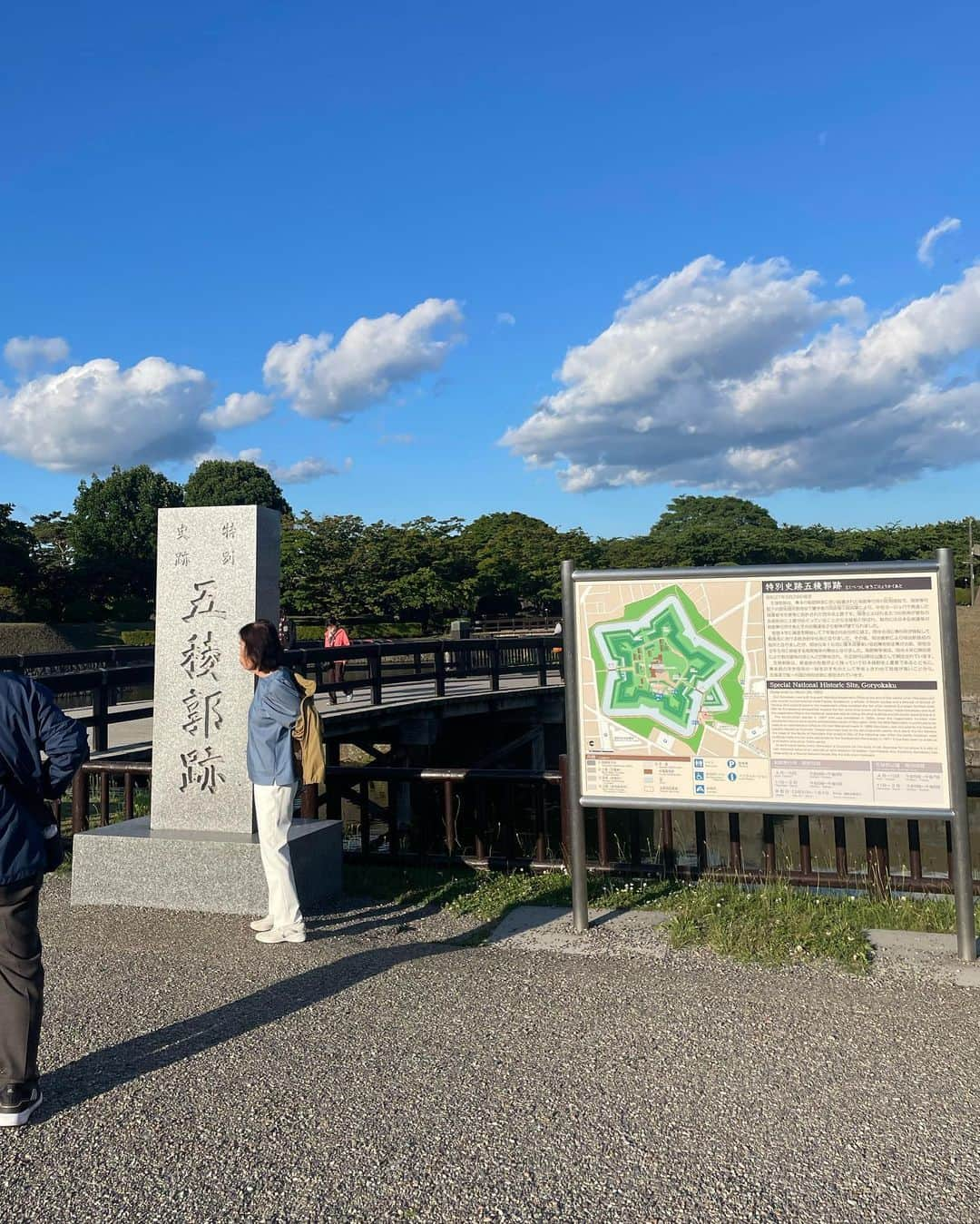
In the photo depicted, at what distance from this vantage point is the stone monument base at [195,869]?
5516 mm

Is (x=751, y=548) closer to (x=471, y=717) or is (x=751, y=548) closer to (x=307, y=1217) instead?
(x=471, y=717)

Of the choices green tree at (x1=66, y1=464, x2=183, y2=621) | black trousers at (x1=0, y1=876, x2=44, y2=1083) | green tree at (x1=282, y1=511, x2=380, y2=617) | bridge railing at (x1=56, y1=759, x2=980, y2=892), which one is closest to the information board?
bridge railing at (x1=56, y1=759, x2=980, y2=892)

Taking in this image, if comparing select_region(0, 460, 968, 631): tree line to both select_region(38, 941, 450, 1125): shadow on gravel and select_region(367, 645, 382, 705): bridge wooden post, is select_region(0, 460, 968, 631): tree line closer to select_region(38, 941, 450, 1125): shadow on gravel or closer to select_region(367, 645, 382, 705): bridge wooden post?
select_region(367, 645, 382, 705): bridge wooden post

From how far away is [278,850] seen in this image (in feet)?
16.4

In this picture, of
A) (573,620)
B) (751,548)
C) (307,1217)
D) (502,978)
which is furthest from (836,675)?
(751,548)

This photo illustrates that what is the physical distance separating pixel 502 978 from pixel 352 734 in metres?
12.2

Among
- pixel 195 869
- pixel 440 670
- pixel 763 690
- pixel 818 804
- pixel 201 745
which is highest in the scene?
pixel 440 670

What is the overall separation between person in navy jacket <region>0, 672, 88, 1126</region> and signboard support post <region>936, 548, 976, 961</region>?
3.85m

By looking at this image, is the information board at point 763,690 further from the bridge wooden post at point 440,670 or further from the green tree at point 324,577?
the green tree at point 324,577

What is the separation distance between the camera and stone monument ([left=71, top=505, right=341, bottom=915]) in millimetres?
5656

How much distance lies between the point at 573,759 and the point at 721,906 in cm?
125

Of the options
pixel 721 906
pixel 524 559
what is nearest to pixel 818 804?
pixel 721 906

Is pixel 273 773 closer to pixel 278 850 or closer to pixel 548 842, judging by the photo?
pixel 278 850

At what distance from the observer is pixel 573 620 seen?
5.11 m
